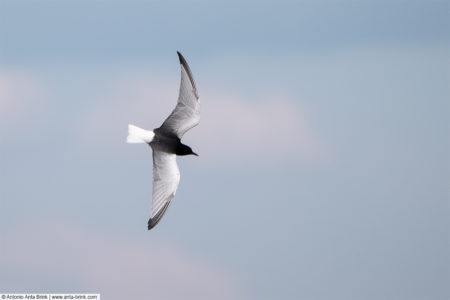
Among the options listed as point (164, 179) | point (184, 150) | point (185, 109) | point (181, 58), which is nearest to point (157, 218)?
point (164, 179)

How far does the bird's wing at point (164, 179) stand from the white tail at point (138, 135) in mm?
550

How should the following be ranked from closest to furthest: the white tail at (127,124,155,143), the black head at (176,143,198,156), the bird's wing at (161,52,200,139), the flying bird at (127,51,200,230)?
the bird's wing at (161,52,200,139) < the flying bird at (127,51,200,230) < the white tail at (127,124,155,143) < the black head at (176,143,198,156)

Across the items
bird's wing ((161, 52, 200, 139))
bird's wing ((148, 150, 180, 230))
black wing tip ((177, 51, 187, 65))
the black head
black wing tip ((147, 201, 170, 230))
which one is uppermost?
black wing tip ((177, 51, 187, 65))

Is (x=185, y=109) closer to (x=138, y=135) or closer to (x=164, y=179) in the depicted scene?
(x=138, y=135)

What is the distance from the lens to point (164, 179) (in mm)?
26266

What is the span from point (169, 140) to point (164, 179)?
1.21 metres

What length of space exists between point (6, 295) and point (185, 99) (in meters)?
7.97

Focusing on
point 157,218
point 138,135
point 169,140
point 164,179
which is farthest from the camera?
point 164,179

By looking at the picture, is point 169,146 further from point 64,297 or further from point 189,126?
point 64,297

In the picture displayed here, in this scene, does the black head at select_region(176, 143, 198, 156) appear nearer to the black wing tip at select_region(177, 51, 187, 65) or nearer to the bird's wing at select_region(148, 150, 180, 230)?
the bird's wing at select_region(148, 150, 180, 230)

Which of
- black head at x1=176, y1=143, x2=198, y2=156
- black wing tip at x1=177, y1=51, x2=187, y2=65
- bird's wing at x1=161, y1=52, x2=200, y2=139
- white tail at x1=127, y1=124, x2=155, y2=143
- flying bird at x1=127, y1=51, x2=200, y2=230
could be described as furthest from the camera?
black head at x1=176, y1=143, x2=198, y2=156

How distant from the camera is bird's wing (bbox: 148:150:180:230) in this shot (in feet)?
85.1

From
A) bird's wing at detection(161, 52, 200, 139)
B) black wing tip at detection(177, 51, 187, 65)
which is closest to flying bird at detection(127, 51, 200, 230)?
bird's wing at detection(161, 52, 200, 139)

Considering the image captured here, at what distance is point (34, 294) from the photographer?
85.0ft
